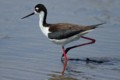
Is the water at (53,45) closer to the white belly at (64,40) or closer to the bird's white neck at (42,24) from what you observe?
the white belly at (64,40)

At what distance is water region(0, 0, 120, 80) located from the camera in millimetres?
8109

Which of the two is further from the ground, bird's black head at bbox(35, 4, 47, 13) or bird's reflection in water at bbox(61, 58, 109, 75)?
bird's black head at bbox(35, 4, 47, 13)

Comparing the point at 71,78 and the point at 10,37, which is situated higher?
the point at 10,37

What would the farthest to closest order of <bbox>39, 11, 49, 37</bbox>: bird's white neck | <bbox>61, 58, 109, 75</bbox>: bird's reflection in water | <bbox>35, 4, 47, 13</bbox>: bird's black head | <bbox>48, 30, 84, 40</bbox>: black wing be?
<bbox>35, 4, 47, 13</bbox>: bird's black head < <bbox>39, 11, 49, 37</bbox>: bird's white neck < <bbox>48, 30, 84, 40</bbox>: black wing < <bbox>61, 58, 109, 75</bbox>: bird's reflection in water

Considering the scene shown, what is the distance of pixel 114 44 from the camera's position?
9.65 m

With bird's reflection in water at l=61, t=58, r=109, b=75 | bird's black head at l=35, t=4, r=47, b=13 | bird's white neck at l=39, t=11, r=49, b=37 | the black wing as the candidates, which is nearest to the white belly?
the black wing

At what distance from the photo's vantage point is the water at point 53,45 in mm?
8109

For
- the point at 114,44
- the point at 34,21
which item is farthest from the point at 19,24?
the point at 114,44

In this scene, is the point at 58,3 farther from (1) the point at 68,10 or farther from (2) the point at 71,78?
(2) the point at 71,78

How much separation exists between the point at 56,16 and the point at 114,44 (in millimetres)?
2367

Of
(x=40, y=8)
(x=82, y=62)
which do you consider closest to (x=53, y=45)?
(x=40, y=8)

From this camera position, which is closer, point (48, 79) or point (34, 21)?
point (48, 79)

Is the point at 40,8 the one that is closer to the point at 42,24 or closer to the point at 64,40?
the point at 42,24

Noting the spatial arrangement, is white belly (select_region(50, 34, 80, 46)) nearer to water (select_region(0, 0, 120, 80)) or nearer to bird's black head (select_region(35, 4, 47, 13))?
water (select_region(0, 0, 120, 80))
